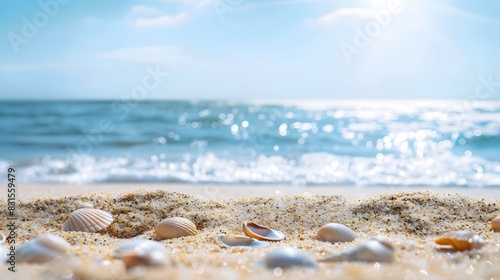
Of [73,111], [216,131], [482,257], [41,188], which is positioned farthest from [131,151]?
[73,111]

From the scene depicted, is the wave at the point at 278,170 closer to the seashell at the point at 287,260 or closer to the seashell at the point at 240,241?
the seashell at the point at 240,241

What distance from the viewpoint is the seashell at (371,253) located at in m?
2.27

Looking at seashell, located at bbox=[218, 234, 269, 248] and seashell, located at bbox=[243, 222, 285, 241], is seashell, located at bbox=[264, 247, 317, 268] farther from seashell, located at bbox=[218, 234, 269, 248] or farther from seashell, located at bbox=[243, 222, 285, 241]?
seashell, located at bbox=[243, 222, 285, 241]

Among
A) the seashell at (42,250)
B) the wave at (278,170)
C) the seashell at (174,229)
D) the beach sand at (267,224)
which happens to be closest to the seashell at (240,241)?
the beach sand at (267,224)

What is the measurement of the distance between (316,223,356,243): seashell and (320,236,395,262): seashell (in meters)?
0.62

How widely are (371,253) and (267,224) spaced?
135 cm

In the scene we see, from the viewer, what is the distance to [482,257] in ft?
7.85

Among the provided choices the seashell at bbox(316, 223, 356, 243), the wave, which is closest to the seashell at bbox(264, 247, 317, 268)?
the seashell at bbox(316, 223, 356, 243)

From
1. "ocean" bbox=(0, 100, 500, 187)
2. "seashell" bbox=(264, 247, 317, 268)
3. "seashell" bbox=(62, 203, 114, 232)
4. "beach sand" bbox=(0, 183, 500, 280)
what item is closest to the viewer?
"beach sand" bbox=(0, 183, 500, 280)

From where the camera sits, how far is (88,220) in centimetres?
332

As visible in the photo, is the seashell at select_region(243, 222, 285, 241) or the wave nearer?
the seashell at select_region(243, 222, 285, 241)

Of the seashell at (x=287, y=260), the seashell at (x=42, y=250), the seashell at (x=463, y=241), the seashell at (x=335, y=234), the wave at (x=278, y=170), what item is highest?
the wave at (x=278, y=170)

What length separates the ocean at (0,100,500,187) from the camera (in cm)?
733

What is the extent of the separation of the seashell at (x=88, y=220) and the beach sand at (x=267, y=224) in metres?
0.08
